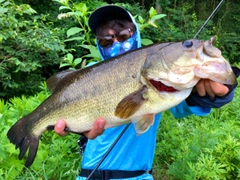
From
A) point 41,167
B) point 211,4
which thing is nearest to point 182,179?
point 41,167

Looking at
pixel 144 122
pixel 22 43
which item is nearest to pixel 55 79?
pixel 144 122

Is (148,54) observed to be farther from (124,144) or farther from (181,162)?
(181,162)

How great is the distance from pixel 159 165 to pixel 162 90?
196cm

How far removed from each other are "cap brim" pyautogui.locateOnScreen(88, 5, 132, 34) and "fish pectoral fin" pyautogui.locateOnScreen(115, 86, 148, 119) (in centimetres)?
Result: 95

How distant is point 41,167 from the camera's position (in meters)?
3.11

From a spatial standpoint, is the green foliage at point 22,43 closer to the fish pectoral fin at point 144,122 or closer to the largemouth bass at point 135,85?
the largemouth bass at point 135,85

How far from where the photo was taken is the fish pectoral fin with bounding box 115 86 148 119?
5.82 feet

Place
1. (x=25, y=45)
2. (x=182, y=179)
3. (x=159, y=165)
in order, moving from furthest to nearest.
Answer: (x=25, y=45)
(x=159, y=165)
(x=182, y=179)

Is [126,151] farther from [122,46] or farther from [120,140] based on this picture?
[122,46]

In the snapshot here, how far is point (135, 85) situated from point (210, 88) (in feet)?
1.34

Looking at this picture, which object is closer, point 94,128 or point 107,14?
point 94,128

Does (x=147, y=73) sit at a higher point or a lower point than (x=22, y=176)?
higher

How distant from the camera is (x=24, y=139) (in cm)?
228

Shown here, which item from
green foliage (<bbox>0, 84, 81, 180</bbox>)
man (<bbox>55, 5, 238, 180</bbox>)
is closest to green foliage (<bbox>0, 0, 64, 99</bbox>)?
green foliage (<bbox>0, 84, 81, 180</bbox>)
